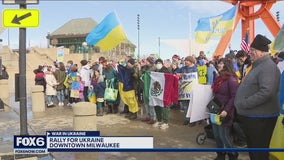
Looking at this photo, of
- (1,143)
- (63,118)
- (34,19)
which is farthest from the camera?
(63,118)

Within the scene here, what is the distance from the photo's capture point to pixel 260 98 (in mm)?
4633

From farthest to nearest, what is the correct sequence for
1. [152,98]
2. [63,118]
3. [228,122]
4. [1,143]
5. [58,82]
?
[58,82]
[63,118]
[152,98]
[1,143]
[228,122]

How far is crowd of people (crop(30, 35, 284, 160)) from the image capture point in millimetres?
4754

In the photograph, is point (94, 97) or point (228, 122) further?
point (94, 97)

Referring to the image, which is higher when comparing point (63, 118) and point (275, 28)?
point (275, 28)

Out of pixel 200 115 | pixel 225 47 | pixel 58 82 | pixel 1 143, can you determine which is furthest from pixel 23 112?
pixel 225 47

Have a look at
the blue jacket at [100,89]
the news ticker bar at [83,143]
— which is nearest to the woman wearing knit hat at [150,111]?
the blue jacket at [100,89]

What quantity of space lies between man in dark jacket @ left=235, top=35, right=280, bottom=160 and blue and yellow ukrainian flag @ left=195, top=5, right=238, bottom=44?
14.6m

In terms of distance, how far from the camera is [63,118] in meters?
12.2

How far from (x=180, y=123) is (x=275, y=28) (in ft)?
57.6

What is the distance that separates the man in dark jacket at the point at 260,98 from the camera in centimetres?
465

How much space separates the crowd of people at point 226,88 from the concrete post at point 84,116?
98.4 inches

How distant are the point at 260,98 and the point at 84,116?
4452mm

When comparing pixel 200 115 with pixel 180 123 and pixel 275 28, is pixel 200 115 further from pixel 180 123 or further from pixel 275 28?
pixel 275 28
